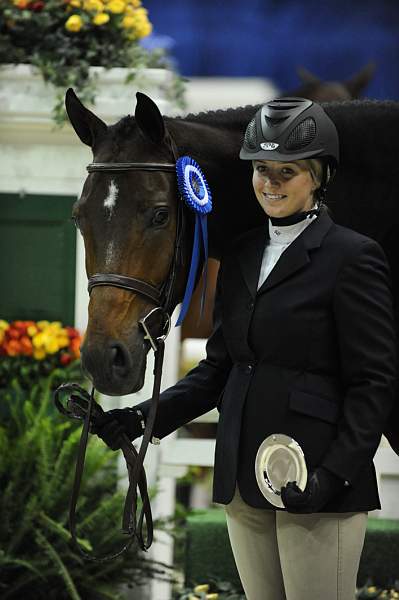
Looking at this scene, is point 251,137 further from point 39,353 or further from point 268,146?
point 39,353

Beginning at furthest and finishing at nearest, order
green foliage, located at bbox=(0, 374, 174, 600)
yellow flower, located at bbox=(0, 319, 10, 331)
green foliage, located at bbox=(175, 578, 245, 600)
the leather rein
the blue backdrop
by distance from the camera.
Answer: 1. the blue backdrop
2. yellow flower, located at bbox=(0, 319, 10, 331)
3. green foliage, located at bbox=(175, 578, 245, 600)
4. green foliage, located at bbox=(0, 374, 174, 600)
5. the leather rein

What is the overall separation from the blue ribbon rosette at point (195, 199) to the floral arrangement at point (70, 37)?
1981 millimetres

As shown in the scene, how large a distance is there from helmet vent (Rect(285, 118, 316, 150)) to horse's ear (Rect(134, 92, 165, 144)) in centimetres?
29

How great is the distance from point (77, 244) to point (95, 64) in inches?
28.6

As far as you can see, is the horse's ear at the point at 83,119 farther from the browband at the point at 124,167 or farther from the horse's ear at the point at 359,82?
the horse's ear at the point at 359,82

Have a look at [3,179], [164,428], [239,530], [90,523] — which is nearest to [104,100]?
[3,179]

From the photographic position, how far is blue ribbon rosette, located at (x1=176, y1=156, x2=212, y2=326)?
2.16 meters

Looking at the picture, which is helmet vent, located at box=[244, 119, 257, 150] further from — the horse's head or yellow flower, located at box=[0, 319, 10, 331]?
yellow flower, located at box=[0, 319, 10, 331]

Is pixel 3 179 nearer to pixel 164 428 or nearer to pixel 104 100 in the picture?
pixel 104 100

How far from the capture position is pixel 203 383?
2.26 metres

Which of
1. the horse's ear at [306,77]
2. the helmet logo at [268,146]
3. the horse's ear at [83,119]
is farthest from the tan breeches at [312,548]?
the horse's ear at [306,77]

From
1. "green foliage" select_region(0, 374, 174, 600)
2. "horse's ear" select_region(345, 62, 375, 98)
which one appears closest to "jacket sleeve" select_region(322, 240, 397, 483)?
"green foliage" select_region(0, 374, 174, 600)

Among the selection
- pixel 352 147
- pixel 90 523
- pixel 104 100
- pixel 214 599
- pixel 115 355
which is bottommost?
pixel 214 599

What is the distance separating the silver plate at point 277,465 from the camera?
1.96 metres
